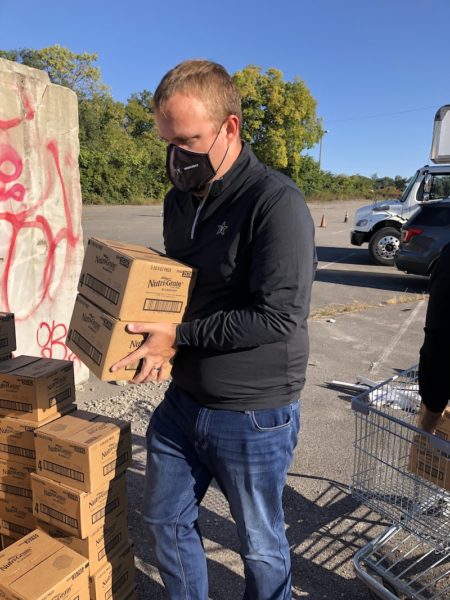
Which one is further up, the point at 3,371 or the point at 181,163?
the point at 181,163

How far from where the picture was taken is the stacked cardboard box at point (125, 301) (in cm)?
172

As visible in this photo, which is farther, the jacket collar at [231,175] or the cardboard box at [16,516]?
the cardboard box at [16,516]

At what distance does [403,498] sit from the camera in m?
2.19

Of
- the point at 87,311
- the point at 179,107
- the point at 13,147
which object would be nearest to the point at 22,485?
the point at 87,311

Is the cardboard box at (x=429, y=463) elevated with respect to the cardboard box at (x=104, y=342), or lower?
lower

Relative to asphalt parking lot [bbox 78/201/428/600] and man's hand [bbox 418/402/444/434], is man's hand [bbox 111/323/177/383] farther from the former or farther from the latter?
asphalt parking lot [bbox 78/201/428/600]

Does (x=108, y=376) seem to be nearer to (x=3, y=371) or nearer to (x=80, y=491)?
(x=80, y=491)

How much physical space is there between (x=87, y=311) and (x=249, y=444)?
788 millimetres

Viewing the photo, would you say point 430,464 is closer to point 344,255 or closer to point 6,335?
point 6,335

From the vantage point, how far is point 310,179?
49438 mm

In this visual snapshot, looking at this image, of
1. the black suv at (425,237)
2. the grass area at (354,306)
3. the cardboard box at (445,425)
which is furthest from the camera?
the black suv at (425,237)

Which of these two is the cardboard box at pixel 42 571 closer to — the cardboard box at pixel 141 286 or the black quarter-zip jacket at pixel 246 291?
the black quarter-zip jacket at pixel 246 291

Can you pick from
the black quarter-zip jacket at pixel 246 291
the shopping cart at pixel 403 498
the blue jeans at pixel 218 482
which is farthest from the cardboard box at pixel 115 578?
the shopping cart at pixel 403 498

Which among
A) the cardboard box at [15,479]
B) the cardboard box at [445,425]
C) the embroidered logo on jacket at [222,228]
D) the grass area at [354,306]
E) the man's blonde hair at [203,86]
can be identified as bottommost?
Result: the grass area at [354,306]
